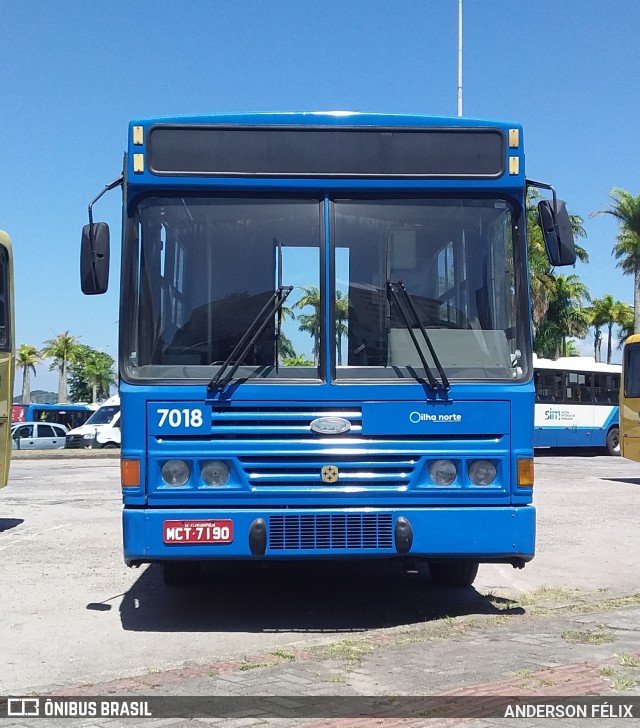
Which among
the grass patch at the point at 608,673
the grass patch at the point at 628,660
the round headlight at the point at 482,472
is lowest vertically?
the grass patch at the point at 628,660

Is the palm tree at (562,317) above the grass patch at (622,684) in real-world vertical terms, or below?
above

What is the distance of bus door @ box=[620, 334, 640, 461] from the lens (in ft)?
71.7

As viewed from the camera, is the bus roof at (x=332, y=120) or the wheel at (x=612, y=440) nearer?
the bus roof at (x=332, y=120)

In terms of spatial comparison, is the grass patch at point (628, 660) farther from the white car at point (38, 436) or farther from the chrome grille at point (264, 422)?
the white car at point (38, 436)

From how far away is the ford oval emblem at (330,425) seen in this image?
6.89 m

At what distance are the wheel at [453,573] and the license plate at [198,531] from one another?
94.8 inches

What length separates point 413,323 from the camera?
7.07m

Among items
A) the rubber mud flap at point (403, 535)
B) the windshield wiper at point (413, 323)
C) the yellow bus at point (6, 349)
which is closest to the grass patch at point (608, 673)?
the rubber mud flap at point (403, 535)

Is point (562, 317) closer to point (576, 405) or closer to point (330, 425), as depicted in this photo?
point (576, 405)

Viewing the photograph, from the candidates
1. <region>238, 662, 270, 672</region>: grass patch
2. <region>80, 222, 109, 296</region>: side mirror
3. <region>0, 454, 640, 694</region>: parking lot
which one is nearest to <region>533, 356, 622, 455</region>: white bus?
<region>0, 454, 640, 694</region>: parking lot

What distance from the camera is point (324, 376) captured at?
7.00 metres

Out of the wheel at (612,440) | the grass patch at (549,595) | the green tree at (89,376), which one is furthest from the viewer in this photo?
the green tree at (89,376)

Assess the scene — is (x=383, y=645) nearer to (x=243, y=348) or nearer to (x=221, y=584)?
(x=243, y=348)

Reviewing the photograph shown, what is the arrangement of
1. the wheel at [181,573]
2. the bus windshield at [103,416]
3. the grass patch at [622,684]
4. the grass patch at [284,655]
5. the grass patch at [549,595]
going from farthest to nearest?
the bus windshield at [103,416]
the wheel at [181,573]
the grass patch at [549,595]
the grass patch at [284,655]
the grass patch at [622,684]
